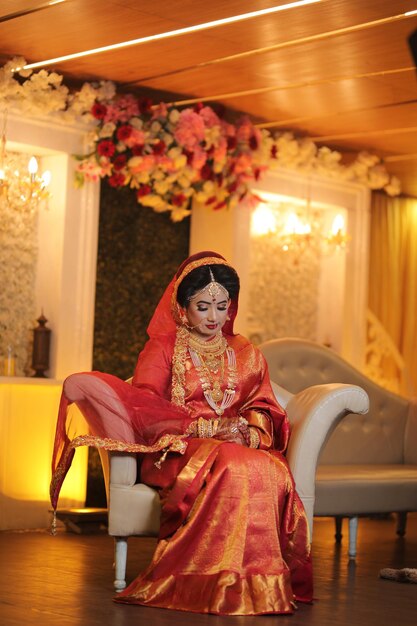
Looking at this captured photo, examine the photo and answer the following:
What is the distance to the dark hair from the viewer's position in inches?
189

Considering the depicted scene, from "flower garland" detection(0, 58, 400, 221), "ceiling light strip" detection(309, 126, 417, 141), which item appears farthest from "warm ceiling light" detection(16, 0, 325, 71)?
"ceiling light strip" detection(309, 126, 417, 141)

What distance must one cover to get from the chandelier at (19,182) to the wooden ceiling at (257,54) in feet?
2.00

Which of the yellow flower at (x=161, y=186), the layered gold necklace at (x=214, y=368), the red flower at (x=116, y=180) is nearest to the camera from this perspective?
the layered gold necklace at (x=214, y=368)

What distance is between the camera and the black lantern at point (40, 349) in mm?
6809

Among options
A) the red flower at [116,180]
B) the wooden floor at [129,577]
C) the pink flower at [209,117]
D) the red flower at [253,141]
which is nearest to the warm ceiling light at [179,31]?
the red flower at [116,180]

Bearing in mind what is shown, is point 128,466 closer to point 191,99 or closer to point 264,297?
point 191,99

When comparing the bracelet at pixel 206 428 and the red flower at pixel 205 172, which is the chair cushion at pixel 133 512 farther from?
the red flower at pixel 205 172

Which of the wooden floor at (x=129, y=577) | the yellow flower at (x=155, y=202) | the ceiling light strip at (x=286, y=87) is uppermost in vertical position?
the ceiling light strip at (x=286, y=87)

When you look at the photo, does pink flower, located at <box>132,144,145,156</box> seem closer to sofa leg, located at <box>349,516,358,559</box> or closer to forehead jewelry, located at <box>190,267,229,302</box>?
forehead jewelry, located at <box>190,267,229,302</box>

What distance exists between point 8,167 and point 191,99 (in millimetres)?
1304

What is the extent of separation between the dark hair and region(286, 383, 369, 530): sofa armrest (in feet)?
2.08

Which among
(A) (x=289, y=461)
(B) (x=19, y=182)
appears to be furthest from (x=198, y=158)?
(A) (x=289, y=461)

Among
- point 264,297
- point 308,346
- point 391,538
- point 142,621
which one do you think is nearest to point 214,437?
point 142,621

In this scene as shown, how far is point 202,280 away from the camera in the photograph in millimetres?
4801
